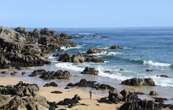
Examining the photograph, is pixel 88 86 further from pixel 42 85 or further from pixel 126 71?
pixel 126 71

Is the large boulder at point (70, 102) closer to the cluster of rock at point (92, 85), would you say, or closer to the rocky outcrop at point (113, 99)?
the rocky outcrop at point (113, 99)

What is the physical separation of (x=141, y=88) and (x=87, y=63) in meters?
25.5

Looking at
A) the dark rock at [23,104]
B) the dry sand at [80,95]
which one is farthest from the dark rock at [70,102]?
the dark rock at [23,104]

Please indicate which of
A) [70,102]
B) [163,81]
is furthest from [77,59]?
[70,102]

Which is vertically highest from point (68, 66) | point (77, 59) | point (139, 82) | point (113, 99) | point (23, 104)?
point (23, 104)

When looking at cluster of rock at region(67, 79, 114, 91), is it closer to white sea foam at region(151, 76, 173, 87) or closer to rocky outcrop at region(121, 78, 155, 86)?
rocky outcrop at region(121, 78, 155, 86)

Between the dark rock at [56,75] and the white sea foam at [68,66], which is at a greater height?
the dark rock at [56,75]

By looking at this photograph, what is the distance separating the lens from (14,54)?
233ft

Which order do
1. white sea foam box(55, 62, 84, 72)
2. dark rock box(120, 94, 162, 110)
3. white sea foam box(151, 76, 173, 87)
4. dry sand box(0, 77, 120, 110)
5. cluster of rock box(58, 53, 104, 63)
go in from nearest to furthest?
dark rock box(120, 94, 162, 110) < dry sand box(0, 77, 120, 110) < white sea foam box(151, 76, 173, 87) < white sea foam box(55, 62, 84, 72) < cluster of rock box(58, 53, 104, 63)

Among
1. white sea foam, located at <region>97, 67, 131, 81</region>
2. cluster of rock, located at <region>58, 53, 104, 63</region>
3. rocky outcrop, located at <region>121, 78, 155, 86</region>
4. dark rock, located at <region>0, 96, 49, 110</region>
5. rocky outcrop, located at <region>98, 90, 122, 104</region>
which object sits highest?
dark rock, located at <region>0, 96, 49, 110</region>

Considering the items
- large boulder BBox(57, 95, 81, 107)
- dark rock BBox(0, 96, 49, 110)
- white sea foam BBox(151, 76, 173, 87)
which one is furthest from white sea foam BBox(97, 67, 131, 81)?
dark rock BBox(0, 96, 49, 110)

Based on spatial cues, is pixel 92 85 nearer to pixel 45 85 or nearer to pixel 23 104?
pixel 45 85

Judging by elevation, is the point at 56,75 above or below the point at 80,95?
below

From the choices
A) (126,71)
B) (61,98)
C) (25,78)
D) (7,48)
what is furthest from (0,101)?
(7,48)
